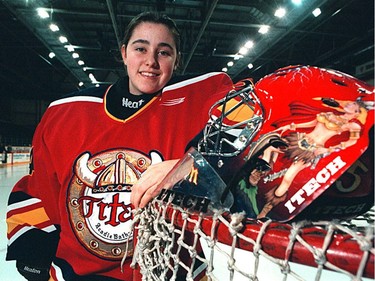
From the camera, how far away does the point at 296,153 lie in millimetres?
409

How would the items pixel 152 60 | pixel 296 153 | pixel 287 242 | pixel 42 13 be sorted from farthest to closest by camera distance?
1. pixel 42 13
2. pixel 152 60
3. pixel 296 153
4. pixel 287 242

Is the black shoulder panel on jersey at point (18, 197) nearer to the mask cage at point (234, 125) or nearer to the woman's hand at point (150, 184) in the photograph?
the woman's hand at point (150, 184)

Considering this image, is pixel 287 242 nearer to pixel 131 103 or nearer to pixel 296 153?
pixel 296 153

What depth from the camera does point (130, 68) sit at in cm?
94

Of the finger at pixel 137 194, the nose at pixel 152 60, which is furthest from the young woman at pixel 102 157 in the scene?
the finger at pixel 137 194

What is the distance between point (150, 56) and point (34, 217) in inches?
19.9

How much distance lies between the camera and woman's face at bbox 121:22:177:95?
0.92m

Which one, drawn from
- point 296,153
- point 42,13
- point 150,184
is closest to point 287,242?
point 296,153

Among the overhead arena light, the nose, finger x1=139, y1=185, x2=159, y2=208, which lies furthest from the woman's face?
the overhead arena light

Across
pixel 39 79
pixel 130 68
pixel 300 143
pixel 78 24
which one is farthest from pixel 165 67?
pixel 39 79

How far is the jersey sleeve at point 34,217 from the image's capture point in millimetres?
949

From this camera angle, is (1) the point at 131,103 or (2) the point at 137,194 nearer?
(2) the point at 137,194

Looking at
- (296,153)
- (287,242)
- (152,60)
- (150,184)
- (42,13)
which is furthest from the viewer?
(42,13)

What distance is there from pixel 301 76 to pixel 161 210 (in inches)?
10.2
